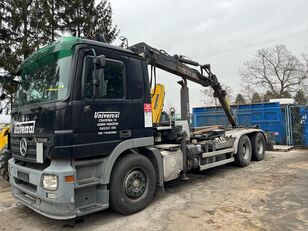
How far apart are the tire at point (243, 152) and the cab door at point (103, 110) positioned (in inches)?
196

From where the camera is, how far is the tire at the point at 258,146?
10.3 meters

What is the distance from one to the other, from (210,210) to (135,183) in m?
1.41

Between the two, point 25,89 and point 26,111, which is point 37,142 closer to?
point 26,111

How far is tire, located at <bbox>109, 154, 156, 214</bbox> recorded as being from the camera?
5043mm

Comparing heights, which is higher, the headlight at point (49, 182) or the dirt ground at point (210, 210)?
the headlight at point (49, 182)

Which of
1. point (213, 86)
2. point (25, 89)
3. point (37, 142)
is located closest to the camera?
point (37, 142)

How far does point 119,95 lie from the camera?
5316 millimetres

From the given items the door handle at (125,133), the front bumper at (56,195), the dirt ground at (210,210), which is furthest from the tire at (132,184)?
the front bumper at (56,195)

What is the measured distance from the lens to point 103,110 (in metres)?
5.00

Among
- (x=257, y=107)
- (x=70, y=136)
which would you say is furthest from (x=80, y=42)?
(x=257, y=107)

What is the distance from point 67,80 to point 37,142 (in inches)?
43.4

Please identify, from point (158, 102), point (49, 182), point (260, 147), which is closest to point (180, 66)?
point (158, 102)

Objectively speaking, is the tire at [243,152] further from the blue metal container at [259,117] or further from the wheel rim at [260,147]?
the blue metal container at [259,117]

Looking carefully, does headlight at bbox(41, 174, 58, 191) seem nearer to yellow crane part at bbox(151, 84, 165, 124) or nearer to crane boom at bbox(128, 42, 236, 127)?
crane boom at bbox(128, 42, 236, 127)
